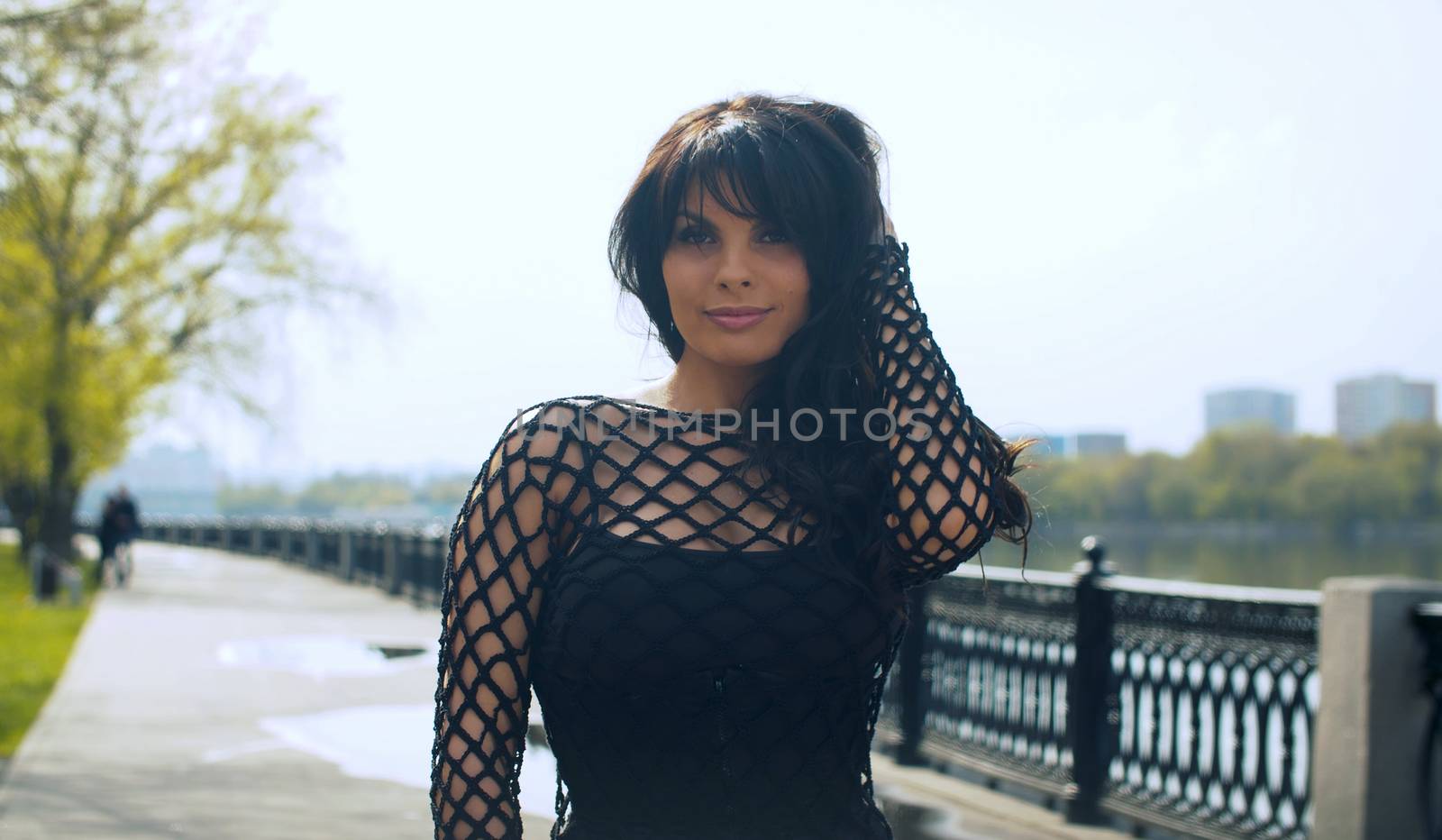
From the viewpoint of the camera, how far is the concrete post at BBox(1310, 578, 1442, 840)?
522 centimetres

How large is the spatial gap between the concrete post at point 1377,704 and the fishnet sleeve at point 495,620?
4456 mm

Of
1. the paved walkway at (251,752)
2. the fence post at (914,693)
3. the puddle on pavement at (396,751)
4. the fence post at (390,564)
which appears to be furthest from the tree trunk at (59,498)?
the fence post at (914,693)

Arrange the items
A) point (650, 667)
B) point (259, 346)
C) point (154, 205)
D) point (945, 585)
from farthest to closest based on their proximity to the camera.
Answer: point (259, 346) → point (154, 205) → point (945, 585) → point (650, 667)

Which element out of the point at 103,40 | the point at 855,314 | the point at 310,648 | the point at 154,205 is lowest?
the point at 310,648

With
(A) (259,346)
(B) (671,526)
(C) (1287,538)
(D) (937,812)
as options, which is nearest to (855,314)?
(B) (671,526)

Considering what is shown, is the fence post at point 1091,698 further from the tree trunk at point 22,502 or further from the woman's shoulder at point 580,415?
the tree trunk at point 22,502

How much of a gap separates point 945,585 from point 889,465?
6392mm

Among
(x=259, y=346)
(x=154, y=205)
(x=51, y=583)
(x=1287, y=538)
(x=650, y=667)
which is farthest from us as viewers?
(x=1287, y=538)

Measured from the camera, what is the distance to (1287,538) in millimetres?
76625

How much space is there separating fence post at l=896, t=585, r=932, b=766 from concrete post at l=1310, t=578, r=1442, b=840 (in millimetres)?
2885

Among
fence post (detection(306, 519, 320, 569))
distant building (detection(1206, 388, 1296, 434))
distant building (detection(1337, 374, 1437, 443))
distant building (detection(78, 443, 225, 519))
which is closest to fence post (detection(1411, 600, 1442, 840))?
fence post (detection(306, 519, 320, 569))

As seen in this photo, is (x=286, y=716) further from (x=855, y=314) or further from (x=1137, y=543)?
(x=1137, y=543)

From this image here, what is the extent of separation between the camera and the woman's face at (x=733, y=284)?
173 centimetres

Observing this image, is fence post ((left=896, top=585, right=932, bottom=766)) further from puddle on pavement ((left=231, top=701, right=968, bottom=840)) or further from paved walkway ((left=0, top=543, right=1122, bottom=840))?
puddle on pavement ((left=231, top=701, right=968, bottom=840))
